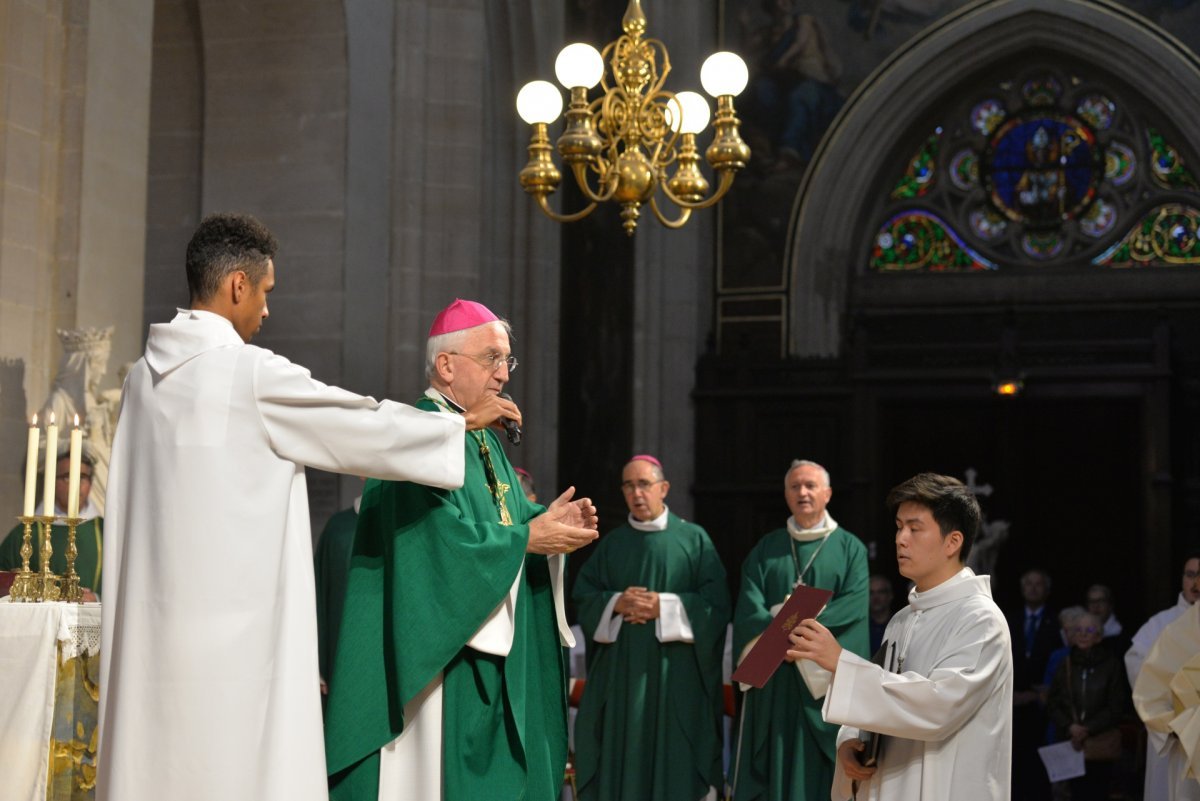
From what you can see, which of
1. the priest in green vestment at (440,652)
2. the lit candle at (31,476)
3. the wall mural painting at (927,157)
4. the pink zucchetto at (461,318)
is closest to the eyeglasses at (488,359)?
the pink zucchetto at (461,318)

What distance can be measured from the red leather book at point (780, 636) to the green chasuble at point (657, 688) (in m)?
3.48

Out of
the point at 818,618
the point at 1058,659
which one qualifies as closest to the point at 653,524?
A: the point at 818,618

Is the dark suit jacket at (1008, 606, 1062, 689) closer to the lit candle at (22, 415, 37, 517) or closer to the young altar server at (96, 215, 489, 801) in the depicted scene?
the lit candle at (22, 415, 37, 517)

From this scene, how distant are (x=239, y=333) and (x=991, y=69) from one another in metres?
12.1

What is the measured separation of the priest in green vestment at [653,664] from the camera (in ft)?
24.1

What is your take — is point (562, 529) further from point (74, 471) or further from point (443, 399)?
point (74, 471)

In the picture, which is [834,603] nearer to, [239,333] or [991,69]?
[239,333]

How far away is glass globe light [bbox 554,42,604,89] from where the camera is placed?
712 cm

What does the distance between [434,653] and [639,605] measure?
3.73m

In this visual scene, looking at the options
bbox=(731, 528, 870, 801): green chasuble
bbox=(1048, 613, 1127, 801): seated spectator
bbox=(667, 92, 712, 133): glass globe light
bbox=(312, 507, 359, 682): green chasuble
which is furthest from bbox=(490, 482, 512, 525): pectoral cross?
bbox=(1048, 613, 1127, 801): seated spectator

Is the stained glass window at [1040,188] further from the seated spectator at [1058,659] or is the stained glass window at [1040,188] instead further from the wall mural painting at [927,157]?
the seated spectator at [1058,659]

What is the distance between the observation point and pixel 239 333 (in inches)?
131

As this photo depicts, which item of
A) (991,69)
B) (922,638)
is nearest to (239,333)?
(922,638)

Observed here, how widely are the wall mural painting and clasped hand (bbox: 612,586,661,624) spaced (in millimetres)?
7363
